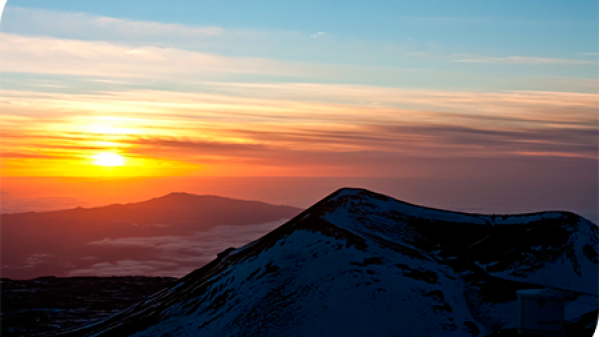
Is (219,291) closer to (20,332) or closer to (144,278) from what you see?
(20,332)

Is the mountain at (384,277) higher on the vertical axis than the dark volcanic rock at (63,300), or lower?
higher

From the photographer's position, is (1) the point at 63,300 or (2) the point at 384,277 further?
(1) the point at 63,300

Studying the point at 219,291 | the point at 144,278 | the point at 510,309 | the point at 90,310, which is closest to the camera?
the point at 510,309

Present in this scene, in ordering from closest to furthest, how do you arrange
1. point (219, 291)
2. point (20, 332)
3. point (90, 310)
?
point (219, 291) → point (20, 332) → point (90, 310)

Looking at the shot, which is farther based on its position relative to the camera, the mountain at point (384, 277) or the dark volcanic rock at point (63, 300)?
the dark volcanic rock at point (63, 300)

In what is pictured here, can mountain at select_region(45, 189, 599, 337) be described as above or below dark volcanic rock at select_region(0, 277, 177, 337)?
above

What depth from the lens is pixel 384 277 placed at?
46.1m

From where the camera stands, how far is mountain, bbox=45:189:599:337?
1686 inches

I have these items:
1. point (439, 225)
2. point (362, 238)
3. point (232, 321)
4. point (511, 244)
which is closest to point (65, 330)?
point (232, 321)

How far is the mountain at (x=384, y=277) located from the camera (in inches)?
1686

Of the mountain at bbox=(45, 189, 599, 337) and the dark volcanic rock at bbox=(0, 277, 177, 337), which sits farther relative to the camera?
the dark volcanic rock at bbox=(0, 277, 177, 337)

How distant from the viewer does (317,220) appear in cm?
5362

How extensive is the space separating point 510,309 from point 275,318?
53.1ft

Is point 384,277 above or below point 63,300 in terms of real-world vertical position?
above
